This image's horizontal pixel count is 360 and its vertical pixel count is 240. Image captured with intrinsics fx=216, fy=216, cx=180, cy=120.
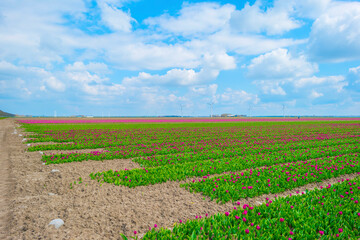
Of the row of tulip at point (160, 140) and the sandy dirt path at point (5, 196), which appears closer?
the sandy dirt path at point (5, 196)

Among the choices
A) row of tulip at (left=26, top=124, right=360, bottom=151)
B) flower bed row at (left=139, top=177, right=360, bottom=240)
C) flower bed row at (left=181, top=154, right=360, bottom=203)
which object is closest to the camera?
flower bed row at (left=139, top=177, right=360, bottom=240)

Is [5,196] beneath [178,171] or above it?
beneath

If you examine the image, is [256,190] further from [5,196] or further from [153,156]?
[5,196]

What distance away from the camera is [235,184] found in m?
9.15

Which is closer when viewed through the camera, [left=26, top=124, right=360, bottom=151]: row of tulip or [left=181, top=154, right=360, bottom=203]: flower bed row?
[left=181, top=154, right=360, bottom=203]: flower bed row

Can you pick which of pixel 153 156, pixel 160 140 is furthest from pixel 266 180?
pixel 160 140

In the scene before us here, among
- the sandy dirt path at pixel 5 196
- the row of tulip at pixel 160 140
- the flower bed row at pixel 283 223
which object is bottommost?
the sandy dirt path at pixel 5 196

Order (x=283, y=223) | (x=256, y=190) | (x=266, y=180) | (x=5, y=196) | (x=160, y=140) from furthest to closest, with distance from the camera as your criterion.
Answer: (x=160, y=140), (x=266, y=180), (x=256, y=190), (x=5, y=196), (x=283, y=223)

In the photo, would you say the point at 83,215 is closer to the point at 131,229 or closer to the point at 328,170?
the point at 131,229

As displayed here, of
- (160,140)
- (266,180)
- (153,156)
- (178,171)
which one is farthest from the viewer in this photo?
(160,140)

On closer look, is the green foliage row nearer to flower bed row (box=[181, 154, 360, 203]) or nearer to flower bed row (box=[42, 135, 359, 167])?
flower bed row (box=[181, 154, 360, 203])

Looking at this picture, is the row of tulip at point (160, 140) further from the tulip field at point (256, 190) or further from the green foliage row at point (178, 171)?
the green foliage row at point (178, 171)

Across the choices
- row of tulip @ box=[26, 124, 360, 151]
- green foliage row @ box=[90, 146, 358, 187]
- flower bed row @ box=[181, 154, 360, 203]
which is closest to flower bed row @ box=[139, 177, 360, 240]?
flower bed row @ box=[181, 154, 360, 203]

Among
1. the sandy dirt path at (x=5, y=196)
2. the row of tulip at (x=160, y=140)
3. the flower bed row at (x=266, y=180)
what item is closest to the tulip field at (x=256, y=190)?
the flower bed row at (x=266, y=180)
